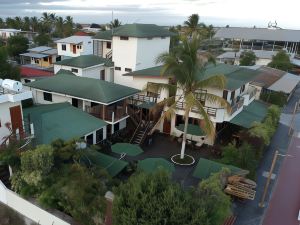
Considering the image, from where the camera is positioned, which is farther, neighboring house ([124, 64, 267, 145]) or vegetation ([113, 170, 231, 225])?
neighboring house ([124, 64, 267, 145])

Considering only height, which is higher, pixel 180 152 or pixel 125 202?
pixel 125 202

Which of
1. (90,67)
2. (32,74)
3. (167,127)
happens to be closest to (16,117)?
(167,127)

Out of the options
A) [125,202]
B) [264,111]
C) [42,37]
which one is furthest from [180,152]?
[42,37]

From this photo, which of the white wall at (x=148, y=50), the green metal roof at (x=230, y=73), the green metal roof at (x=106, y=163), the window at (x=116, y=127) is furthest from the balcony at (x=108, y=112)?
the white wall at (x=148, y=50)

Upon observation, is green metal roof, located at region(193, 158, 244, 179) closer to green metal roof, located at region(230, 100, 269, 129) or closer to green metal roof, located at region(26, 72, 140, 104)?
green metal roof, located at region(230, 100, 269, 129)

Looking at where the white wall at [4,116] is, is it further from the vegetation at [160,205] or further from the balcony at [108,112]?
the vegetation at [160,205]

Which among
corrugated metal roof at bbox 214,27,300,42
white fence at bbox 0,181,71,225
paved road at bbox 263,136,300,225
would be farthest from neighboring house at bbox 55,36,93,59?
corrugated metal roof at bbox 214,27,300,42

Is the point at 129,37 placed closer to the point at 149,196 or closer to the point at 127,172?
the point at 127,172
